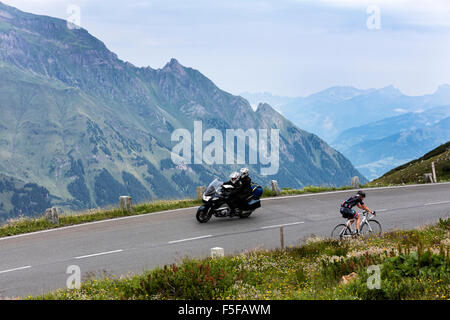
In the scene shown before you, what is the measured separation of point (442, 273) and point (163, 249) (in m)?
7.86

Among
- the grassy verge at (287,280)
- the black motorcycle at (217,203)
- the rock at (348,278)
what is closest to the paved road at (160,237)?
the black motorcycle at (217,203)

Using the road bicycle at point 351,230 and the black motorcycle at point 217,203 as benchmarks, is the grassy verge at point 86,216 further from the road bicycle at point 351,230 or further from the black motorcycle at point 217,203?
the road bicycle at point 351,230

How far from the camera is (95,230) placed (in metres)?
15.9

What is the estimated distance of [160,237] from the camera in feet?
48.0

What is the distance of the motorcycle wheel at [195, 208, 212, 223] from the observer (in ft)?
54.2

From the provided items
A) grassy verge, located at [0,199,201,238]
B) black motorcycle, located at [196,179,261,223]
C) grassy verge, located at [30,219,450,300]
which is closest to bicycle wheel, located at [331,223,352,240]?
grassy verge, located at [30,219,450,300]

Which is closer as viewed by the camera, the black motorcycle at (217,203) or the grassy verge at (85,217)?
the black motorcycle at (217,203)

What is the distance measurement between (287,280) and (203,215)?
25.7 feet

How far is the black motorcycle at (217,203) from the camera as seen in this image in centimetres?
1641

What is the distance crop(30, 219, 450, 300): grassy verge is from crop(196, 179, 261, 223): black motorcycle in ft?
18.4

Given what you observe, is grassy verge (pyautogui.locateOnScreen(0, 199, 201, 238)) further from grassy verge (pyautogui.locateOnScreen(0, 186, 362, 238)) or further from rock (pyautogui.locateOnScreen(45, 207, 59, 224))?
rock (pyautogui.locateOnScreen(45, 207, 59, 224))
